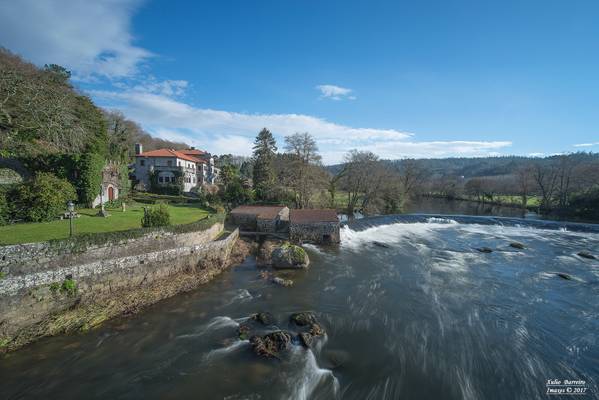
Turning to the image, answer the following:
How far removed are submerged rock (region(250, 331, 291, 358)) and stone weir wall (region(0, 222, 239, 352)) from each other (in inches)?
271

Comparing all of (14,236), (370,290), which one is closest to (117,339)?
(14,236)

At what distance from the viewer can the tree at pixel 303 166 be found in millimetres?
35312

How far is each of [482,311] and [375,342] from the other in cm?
686

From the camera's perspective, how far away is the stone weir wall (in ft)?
33.5

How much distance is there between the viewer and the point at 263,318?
475 inches

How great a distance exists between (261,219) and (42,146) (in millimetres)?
20669

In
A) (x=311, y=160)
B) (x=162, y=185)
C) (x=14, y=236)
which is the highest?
(x=311, y=160)

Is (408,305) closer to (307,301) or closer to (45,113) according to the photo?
(307,301)

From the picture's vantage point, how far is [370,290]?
1559 centimetres

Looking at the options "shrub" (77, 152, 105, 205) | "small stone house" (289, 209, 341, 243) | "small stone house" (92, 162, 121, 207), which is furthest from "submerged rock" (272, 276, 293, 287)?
"small stone house" (92, 162, 121, 207)

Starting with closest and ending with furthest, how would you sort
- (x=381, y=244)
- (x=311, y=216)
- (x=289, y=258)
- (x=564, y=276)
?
(x=564, y=276), (x=289, y=258), (x=381, y=244), (x=311, y=216)

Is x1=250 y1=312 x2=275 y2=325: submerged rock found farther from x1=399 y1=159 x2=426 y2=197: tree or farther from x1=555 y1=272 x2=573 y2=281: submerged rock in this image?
x1=399 y1=159 x2=426 y2=197: tree

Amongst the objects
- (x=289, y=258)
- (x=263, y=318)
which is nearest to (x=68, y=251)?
(x=263, y=318)

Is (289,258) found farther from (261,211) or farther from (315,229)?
(261,211)
